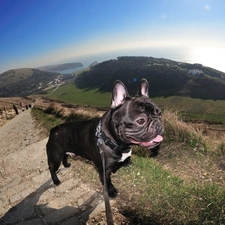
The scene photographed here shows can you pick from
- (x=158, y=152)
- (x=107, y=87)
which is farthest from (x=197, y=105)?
(x=158, y=152)

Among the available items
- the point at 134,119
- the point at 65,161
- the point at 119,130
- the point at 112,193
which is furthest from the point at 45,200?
the point at 134,119

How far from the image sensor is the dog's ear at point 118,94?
339 cm

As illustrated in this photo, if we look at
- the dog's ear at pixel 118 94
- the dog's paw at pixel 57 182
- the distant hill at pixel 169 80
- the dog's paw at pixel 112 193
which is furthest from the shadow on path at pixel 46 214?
the distant hill at pixel 169 80

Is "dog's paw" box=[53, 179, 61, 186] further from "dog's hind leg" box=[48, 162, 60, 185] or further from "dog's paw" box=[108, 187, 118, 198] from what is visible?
"dog's paw" box=[108, 187, 118, 198]

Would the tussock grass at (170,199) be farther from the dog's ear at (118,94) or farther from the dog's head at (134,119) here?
the dog's ear at (118,94)

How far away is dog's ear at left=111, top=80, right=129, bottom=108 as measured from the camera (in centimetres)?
339

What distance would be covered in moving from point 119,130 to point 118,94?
60 cm

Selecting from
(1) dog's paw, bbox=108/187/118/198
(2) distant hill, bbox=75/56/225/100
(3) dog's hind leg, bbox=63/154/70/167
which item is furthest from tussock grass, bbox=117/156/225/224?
(2) distant hill, bbox=75/56/225/100

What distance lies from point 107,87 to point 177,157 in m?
155

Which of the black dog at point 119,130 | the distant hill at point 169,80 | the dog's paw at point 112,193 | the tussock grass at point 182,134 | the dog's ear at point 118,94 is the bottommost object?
the distant hill at point 169,80

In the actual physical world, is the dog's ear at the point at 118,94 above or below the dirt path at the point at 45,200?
above

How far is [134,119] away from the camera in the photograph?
3.35 metres

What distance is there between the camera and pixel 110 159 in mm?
3879

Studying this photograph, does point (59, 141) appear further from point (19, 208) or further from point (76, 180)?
point (19, 208)
